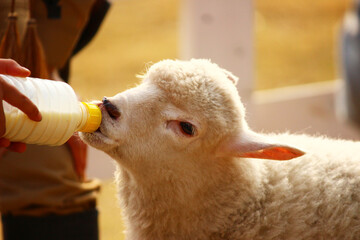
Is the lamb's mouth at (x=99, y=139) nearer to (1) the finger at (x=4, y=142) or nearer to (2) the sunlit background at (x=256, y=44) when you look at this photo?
(1) the finger at (x=4, y=142)

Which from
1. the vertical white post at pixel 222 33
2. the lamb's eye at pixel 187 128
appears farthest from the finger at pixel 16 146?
the vertical white post at pixel 222 33

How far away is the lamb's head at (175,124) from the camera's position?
6.75 feet

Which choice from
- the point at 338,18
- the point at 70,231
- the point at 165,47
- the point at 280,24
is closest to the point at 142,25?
the point at 165,47

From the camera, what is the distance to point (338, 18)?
9594 mm

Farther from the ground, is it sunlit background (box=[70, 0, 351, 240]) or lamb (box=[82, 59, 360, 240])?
sunlit background (box=[70, 0, 351, 240])

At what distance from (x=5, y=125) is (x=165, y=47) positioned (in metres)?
6.39

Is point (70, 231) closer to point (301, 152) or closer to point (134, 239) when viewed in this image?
point (134, 239)

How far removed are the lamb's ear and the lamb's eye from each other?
0.38 feet

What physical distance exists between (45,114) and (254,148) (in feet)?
2.32

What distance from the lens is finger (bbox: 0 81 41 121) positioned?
1.67 meters

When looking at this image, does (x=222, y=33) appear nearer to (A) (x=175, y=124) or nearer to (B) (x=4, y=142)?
(A) (x=175, y=124)

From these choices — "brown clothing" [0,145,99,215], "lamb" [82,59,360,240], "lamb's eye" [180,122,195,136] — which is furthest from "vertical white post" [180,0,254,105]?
"lamb's eye" [180,122,195,136]

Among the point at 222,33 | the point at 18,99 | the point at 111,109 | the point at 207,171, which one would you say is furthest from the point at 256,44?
the point at 18,99

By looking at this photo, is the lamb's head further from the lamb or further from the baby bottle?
the baby bottle
